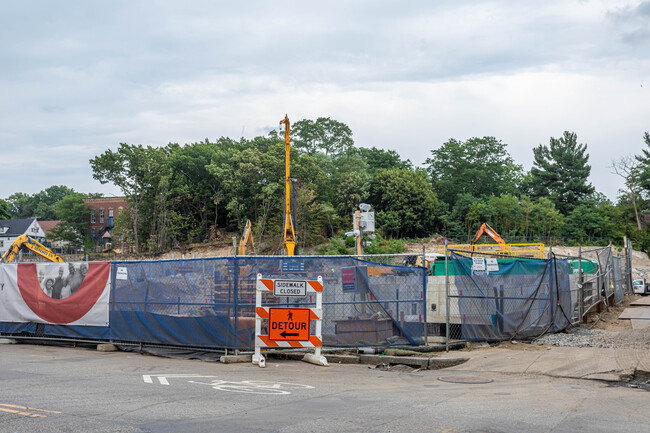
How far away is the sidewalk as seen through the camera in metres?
10.5

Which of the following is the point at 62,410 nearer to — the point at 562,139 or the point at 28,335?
the point at 28,335

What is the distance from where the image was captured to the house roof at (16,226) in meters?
104

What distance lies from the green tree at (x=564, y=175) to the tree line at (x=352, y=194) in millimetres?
141

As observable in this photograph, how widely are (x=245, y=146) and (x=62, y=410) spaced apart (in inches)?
2934

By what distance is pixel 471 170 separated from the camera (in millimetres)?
77875

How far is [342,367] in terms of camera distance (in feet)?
39.4

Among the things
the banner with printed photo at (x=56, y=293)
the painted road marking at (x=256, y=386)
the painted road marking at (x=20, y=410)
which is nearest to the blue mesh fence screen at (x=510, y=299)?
the painted road marking at (x=256, y=386)

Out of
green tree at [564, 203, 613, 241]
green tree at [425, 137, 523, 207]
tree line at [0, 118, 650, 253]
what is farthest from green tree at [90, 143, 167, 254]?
green tree at [564, 203, 613, 241]

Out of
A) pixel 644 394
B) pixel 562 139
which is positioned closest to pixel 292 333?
pixel 644 394

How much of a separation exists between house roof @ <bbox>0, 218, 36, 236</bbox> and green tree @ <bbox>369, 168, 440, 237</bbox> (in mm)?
67860

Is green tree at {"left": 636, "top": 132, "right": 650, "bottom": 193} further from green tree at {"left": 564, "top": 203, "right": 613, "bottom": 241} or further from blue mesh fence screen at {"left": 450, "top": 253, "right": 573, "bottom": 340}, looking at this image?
blue mesh fence screen at {"left": 450, "top": 253, "right": 573, "bottom": 340}

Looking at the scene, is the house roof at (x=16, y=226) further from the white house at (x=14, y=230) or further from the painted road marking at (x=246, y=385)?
the painted road marking at (x=246, y=385)

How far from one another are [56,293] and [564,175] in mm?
76392

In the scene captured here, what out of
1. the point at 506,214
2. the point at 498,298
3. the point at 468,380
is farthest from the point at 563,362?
the point at 506,214
